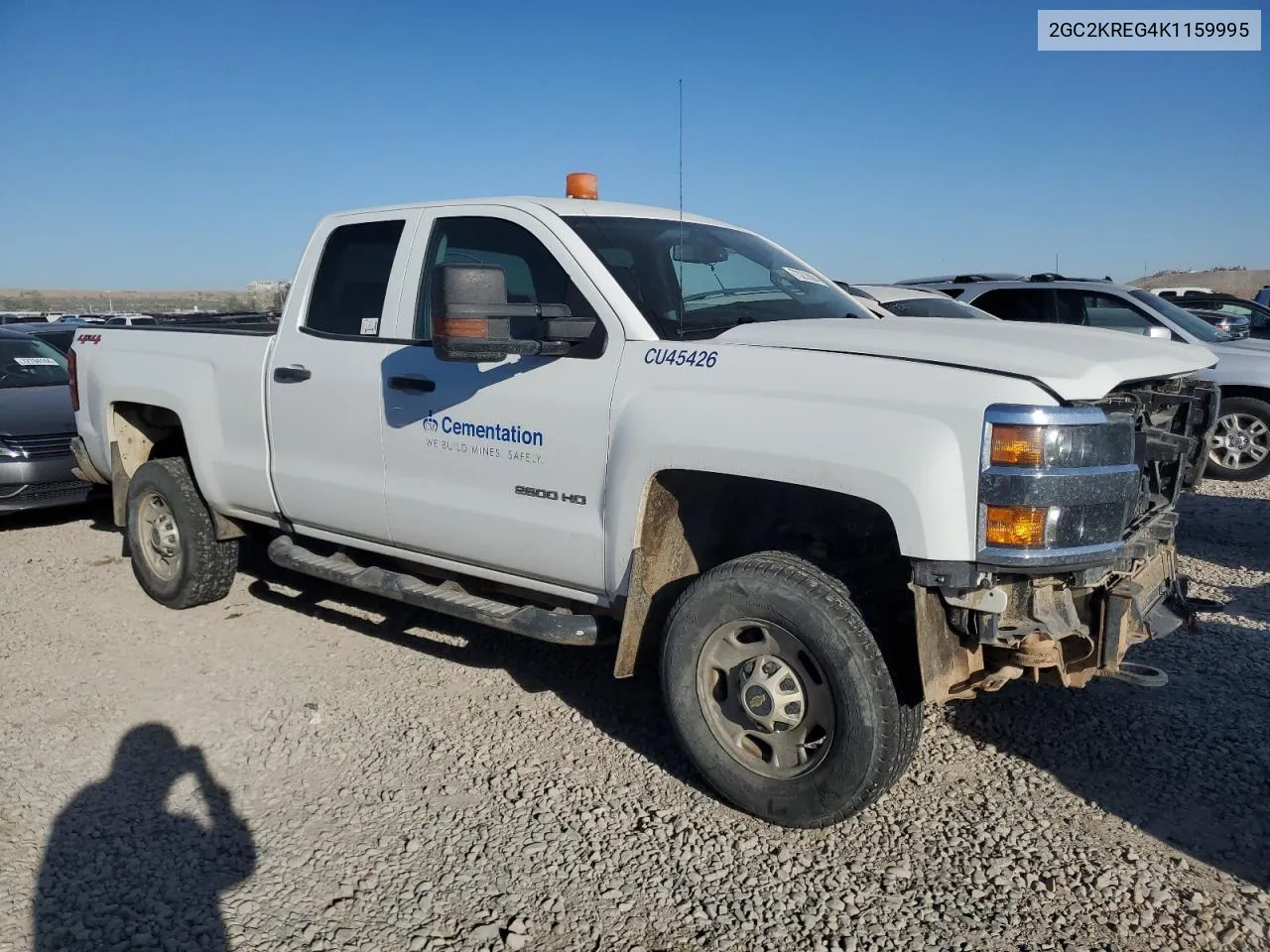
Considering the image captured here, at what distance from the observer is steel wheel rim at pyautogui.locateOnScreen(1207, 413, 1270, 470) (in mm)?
8891

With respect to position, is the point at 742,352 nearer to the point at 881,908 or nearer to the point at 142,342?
the point at 881,908

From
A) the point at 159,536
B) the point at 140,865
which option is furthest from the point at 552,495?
the point at 159,536

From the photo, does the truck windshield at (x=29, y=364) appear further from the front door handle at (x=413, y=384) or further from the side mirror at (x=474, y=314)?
the side mirror at (x=474, y=314)

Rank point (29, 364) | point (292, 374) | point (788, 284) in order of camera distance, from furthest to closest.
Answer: point (29, 364) < point (292, 374) < point (788, 284)

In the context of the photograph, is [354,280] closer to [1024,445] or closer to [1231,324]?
[1024,445]

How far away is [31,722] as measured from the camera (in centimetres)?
435

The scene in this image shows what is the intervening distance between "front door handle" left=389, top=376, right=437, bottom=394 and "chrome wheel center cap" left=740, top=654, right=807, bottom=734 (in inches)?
68.9

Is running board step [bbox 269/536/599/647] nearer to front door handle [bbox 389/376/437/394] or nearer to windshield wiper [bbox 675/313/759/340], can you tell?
front door handle [bbox 389/376/437/394]

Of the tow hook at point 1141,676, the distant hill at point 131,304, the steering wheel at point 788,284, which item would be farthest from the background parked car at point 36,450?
the distant hill at point 131,304

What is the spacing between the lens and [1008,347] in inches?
123

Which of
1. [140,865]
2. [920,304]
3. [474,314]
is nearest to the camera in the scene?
[140,865]

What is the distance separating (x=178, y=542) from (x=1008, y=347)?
460 cm

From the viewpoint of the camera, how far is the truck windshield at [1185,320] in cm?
969

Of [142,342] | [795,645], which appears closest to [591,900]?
[795,645]
